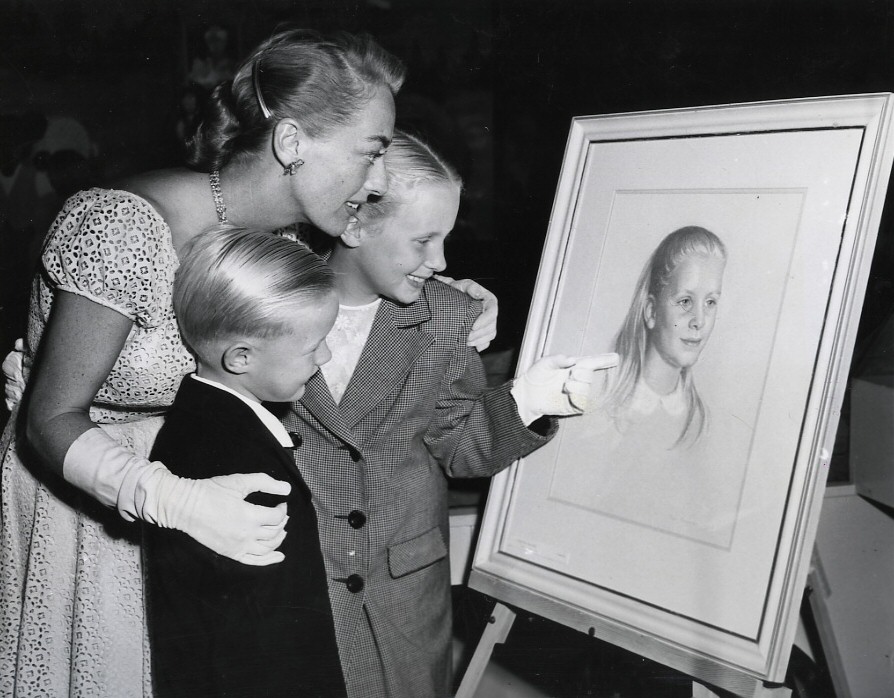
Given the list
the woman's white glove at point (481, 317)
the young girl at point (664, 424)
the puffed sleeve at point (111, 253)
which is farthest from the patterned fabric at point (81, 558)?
the young girl at point (664, 424)

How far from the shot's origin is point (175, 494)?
1.09 m

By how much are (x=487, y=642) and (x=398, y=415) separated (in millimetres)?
490

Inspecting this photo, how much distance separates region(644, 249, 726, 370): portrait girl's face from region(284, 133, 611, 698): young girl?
139 millimetres

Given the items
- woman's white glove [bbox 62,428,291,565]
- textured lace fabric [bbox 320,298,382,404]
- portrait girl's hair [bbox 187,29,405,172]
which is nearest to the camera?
woman's white glove [bbox 62,428,291,565]

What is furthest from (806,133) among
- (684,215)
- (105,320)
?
(105,320)

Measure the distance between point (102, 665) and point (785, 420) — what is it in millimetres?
1168

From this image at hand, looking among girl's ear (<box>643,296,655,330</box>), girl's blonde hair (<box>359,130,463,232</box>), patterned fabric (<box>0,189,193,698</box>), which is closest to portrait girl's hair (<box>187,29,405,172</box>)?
girl's blonde hair (<box>359,130,463,232</box>)

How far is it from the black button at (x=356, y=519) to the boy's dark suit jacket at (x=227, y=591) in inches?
5.6

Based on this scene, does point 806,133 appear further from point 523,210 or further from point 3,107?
point 3,107

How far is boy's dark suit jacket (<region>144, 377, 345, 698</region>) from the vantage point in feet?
3.78

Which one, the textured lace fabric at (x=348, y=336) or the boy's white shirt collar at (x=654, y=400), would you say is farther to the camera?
the textured lace fabric at (x=348, y=336)

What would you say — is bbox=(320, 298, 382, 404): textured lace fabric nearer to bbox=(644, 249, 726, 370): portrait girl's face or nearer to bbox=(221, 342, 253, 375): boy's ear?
bbox=(221, 342, 253, 375): boy's ear

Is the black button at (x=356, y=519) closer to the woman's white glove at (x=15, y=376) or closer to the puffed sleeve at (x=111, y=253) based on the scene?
the puffed sleeve at (x=111, y=253)

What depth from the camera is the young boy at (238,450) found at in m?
1.14
